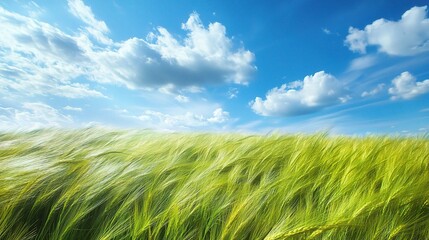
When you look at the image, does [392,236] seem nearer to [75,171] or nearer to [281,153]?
[281,153]

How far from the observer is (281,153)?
6.82ft

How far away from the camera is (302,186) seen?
4.68ft

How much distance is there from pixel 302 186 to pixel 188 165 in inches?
23.7

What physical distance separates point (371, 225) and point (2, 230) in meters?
1.35

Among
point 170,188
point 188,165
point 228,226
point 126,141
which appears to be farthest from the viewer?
point 126,141

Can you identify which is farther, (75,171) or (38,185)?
(75,171)

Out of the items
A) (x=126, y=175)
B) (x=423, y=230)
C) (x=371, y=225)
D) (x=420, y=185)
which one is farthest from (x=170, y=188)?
(x=420, y=185)

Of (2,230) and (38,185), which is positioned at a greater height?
(38,185)

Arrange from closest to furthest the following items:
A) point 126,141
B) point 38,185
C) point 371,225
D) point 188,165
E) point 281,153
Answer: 1. point 371,225
2. point 38,185
3. point 188,165
4. point 281,153
5. point 126,141

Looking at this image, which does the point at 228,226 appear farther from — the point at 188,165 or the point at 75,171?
the point at 75,171

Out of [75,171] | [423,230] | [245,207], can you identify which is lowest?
[423,230]

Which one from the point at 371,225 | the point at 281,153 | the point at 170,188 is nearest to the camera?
the point at 371,225

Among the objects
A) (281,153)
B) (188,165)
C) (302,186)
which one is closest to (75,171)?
(188,165)

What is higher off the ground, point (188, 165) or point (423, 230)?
point (188, 165)
